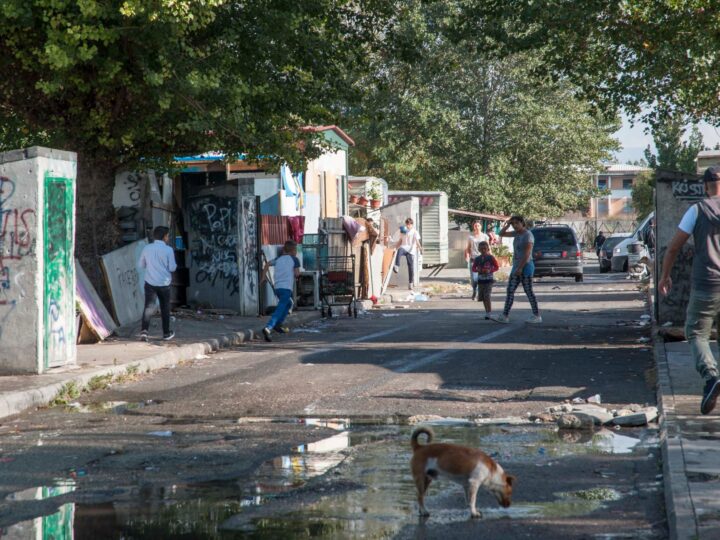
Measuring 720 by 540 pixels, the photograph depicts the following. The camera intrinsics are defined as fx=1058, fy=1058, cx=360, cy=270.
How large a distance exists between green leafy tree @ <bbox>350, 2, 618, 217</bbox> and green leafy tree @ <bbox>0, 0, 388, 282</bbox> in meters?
29.4

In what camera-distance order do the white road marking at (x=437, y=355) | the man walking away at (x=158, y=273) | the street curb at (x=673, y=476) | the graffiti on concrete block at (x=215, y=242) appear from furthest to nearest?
the graffiti on concrete block at (x=215, y=242), the man walking away at (x=158, y=273), the white road marking at (x=437, y=355), the street curb at (x=673, y=476)

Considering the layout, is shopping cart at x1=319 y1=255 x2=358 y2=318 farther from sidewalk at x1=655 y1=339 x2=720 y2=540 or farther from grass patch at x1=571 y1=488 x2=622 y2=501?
grass patch at x1=571 y1=488 x2=622 y2=501

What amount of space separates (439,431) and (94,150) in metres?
10.6

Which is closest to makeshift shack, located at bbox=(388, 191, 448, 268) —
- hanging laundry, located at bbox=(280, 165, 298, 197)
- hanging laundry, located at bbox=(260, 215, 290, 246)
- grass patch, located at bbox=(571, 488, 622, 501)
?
hanging laundry, located at bbox=(280, 165, 298, 197)

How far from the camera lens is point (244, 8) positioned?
16.8 metres

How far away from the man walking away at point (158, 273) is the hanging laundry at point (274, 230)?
519 cm

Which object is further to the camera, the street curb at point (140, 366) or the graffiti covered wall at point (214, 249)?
the graffiti covered wall at point (214, 249)

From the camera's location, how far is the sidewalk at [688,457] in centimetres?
532

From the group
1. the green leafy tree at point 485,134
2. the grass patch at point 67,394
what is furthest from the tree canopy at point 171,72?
the green leafy tree at point 485,134

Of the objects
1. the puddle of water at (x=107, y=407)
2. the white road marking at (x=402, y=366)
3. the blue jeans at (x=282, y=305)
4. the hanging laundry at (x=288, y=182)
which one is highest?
the hanging laundry at (x=288, y=182)

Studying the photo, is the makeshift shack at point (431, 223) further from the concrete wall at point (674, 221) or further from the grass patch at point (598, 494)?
the grass patch at point (598, 494)

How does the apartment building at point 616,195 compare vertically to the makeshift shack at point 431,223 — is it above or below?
above

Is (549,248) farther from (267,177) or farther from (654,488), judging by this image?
(654,488)

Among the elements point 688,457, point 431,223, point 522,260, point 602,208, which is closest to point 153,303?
point 522,260
